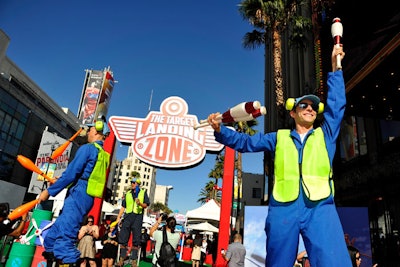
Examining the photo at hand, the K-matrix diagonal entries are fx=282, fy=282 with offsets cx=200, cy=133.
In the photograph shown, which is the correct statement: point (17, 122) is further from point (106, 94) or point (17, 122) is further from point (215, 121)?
point (215, 121)

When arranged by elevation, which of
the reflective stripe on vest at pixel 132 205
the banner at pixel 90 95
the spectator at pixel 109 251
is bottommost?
the spectator at pixel 109 251

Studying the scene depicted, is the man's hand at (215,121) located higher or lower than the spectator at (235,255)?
higher

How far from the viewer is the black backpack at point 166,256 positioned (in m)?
5.26

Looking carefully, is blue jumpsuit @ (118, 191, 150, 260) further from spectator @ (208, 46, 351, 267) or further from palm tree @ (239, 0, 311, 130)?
palm tree @ (239, 0, 311, 130)

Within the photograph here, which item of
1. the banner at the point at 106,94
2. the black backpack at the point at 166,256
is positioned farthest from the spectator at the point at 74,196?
the banner at the point at 106,94

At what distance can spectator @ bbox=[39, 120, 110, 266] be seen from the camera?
3234 mm

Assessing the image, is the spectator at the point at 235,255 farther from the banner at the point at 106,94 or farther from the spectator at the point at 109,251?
the banner at the point at 106,94

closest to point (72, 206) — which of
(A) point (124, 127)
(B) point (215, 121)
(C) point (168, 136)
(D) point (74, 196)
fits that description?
(D) point (74, 196)

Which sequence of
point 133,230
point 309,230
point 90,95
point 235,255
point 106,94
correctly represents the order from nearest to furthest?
point 309,230 → point 235,255 → point 133,230 → point 90,95 → point 106,94

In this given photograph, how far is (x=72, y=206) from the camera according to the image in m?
3.39

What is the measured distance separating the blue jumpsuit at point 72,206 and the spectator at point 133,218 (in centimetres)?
401

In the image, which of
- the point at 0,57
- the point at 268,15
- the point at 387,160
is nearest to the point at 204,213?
the point at 387,160

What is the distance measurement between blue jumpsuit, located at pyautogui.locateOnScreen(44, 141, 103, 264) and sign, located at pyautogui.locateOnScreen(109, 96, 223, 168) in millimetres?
4982

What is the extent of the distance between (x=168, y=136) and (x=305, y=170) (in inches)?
272
